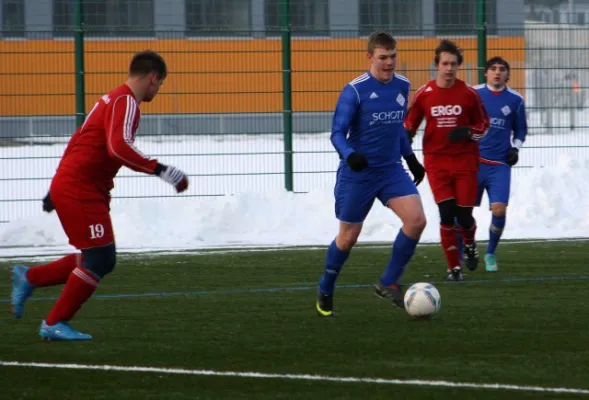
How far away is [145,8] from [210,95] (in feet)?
5.22

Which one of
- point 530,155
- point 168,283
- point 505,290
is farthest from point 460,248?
point 530,155

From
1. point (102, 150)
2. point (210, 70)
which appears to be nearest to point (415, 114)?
point (102, 150)

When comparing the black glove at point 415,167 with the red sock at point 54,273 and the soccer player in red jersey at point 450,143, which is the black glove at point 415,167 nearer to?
the soccer player in red jersey at point 450,143

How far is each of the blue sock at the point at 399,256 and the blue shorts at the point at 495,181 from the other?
2927 mm

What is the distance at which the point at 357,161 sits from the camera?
840cm

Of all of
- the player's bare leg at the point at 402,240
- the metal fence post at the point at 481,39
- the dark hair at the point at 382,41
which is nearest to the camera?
the dark hair at the point at 382,41

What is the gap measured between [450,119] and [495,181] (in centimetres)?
143

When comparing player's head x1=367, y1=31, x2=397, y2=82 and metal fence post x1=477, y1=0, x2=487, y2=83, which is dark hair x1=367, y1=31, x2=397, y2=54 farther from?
metal fence post x1=477, y1=0, x2=487, y2=83

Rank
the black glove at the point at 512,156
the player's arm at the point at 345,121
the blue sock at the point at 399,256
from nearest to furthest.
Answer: the player's arm at the point at 345,121 → the blue sock at the point at 399,256 → the black glove at the point at 512,156

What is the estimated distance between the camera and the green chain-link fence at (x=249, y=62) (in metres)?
16.0

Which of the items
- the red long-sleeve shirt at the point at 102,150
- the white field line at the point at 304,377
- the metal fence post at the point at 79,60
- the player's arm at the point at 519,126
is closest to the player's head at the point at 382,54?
the red long-sleeve shirt at the point at 102,150

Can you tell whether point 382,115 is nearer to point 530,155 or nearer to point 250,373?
point 250,373

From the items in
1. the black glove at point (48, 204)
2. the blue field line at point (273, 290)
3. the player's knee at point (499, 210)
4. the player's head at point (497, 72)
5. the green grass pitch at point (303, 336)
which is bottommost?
the blue field line at point (273, 290)

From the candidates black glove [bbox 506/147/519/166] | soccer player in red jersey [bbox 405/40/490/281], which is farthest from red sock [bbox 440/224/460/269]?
black glove [bbox 506/147/519/166]
